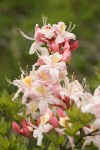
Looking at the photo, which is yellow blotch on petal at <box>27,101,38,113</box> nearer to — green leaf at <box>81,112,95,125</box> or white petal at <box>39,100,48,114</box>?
white petal at <box>39,100,48,114</box>

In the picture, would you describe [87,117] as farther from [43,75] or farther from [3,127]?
[3,127]

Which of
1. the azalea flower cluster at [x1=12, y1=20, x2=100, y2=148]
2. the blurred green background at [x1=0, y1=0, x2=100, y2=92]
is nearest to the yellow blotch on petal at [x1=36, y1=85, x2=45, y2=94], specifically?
the azalea flower cluster at [x1=12, y1=20, x2=100, y2=148]

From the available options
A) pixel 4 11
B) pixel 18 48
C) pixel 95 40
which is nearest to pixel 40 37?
pixel 18 48

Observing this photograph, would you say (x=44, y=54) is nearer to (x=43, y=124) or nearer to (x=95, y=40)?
(x=43, y=124)

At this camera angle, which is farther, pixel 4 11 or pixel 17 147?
pixel 4 11

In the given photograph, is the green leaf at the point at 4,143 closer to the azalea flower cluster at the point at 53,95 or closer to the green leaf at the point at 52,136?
the azalea flower cluster at the point at 53,95

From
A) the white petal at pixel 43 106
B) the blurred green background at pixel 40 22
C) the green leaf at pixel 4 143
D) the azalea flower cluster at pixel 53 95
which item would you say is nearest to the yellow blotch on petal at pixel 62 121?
the azalea flower cluster at pixel 53 95

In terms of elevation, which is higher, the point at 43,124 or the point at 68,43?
the point at 68,43
